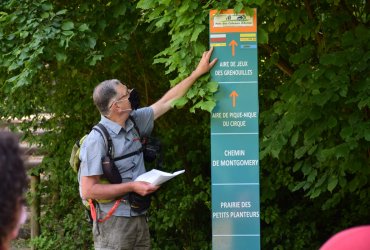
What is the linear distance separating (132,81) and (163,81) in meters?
0.34

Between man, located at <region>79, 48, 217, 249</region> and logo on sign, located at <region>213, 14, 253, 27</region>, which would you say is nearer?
man, located at <region>79, 48, 217, 249</region>

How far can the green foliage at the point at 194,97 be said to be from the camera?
6.30 meters

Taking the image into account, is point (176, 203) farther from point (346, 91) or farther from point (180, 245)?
point (346, 91)

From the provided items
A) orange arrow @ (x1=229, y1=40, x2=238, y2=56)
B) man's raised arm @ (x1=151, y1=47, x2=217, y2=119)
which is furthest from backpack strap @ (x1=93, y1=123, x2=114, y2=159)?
orange arrow @ (x1=229, y1=40, x2=238, y2=56)

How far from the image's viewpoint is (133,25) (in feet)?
25.9

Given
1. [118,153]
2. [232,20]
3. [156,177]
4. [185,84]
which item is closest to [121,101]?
[118,153]

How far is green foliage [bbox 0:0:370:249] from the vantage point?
6.30m

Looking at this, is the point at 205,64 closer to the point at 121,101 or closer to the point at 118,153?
the point at 121,101

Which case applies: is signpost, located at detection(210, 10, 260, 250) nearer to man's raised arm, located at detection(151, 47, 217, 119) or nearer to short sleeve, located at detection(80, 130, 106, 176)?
man's raised arm, located at detection(151, 47, 217, 119)

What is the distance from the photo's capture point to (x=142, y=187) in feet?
17.5

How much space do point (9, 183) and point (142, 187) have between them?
10.3ft

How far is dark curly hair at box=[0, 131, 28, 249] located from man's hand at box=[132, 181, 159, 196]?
9.86 ft

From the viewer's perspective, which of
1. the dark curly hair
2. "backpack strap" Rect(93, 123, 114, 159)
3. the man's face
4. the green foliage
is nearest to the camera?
the dark curly hair

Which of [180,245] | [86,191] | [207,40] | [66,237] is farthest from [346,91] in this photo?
[66,237]
